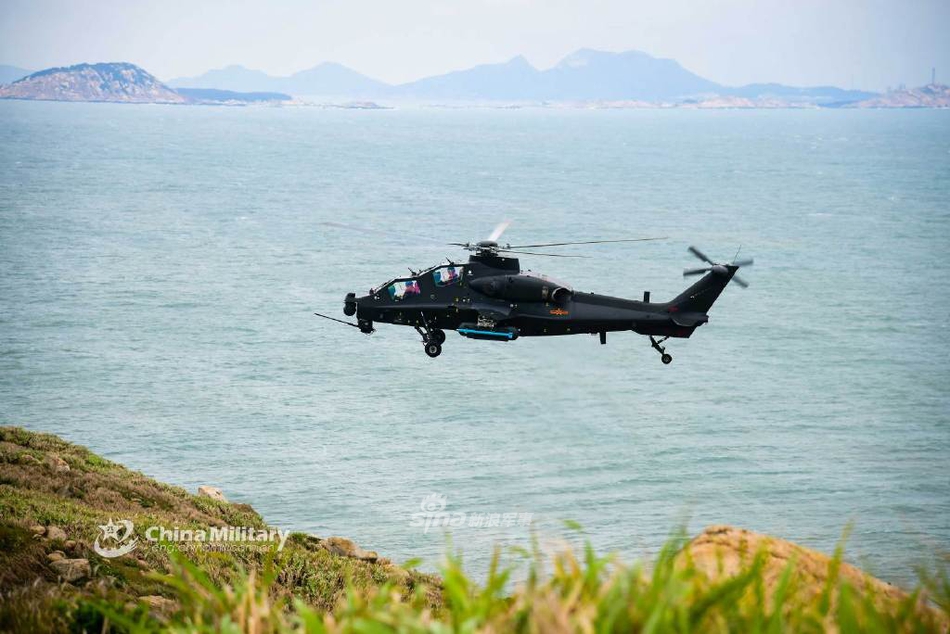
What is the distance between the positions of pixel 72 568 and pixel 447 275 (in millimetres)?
15690

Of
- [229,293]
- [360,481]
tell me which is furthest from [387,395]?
[229,293]

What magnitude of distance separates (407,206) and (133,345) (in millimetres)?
78265

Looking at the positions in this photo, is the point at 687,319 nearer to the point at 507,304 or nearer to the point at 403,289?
the point at 507,304

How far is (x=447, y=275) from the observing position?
3469cm

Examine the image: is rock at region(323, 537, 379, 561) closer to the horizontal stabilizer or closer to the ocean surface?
the ocean surface

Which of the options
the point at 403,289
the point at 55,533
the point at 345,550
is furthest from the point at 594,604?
the point at 345,550

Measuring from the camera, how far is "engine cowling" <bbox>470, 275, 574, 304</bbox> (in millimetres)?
34188

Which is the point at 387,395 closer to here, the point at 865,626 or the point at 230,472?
the point at 230,472

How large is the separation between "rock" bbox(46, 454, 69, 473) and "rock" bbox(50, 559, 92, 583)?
16.0m

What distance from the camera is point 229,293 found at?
122 meters

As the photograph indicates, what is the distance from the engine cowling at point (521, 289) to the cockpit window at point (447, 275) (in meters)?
0.62

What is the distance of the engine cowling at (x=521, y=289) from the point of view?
3419 cm

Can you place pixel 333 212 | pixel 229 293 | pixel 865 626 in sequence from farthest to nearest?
pixel 333 212 → pixel 229 293 → pixel 865 626

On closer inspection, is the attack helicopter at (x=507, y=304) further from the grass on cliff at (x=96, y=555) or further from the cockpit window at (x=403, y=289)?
the grass on cliff at (x=96, y=555)
